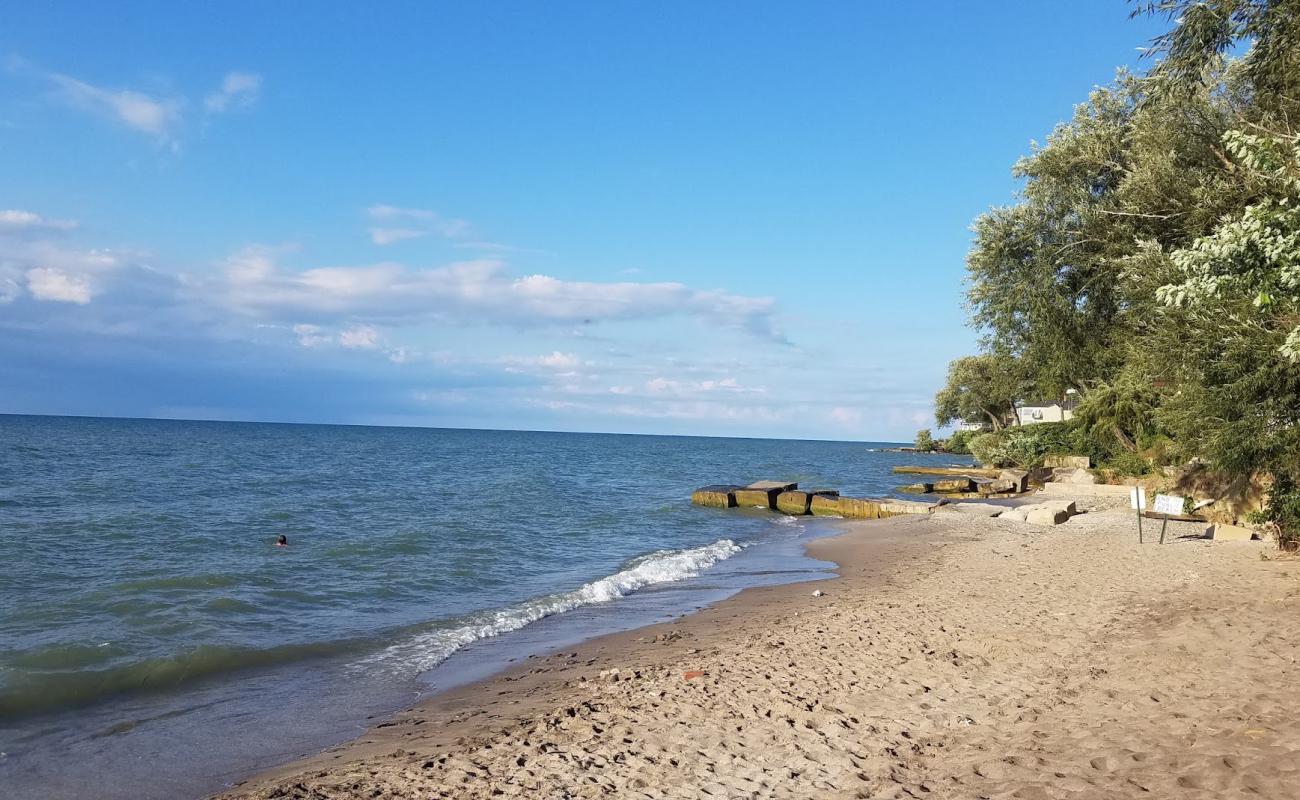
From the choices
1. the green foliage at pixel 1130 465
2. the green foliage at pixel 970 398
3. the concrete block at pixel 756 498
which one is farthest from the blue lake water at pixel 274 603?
the green foliage at pixel 970 398

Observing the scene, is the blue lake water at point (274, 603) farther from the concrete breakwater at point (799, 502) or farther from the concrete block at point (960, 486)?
the concrete block at point (960, 486)

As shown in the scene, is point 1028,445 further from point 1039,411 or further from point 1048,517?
point 1039,411

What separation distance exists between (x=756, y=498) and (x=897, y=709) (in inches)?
1164

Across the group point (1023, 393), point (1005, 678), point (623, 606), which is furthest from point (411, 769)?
point (1023, 393)

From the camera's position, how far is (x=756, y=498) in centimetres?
3747

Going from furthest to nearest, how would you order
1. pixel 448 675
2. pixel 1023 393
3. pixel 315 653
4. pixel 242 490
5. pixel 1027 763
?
pixel 1023 393, pixel 242 490, pixel 315 653, pixel 448 675, pixel 1027 763

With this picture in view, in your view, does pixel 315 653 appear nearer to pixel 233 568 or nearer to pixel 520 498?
pixel 233 568

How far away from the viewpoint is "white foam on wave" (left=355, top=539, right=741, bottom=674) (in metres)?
12.0

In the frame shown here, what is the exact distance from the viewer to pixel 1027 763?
651 centimetres

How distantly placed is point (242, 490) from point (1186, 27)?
132 feet

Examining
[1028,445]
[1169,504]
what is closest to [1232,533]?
[1169,504]

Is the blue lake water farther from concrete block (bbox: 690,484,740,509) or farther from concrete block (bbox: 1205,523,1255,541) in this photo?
concrete block (bbox: 1205,523,1255,541)

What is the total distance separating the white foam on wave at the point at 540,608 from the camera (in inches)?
474

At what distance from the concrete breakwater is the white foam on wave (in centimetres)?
1164
